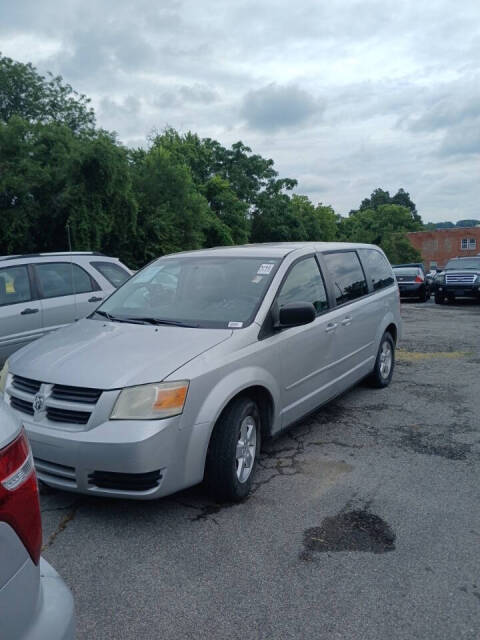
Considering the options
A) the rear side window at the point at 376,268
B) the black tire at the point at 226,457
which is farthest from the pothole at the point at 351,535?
the rear side window at the point at 376,268

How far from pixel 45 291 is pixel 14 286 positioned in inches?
14.5

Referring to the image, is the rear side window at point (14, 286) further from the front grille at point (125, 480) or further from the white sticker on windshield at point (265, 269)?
the front grille at point (125, 480)

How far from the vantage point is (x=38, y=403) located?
3461mm

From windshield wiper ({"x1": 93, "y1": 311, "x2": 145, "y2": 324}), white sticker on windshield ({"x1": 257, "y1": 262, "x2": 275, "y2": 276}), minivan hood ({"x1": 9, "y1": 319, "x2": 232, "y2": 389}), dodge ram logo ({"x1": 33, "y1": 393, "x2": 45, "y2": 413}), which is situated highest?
white sticker on windshield ({"x1": 257, "y1": 262, "x2": 275, "y2": 276})

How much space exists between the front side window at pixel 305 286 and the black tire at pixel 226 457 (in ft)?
3.49

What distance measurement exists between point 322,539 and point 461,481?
54.2 inches

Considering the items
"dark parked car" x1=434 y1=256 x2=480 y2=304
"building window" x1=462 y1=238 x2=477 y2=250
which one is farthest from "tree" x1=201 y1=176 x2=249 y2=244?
"building window" x1=462 y1=238 x2=477 y2=250

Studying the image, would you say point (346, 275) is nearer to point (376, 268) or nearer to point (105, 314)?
point (376, 268)

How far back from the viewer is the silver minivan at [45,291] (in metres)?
6.53

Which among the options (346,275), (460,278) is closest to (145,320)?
(346,275)

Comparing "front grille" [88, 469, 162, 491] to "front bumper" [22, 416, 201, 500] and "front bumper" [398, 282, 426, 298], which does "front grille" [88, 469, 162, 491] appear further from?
"front bumper" [398, 282, 426, 298]

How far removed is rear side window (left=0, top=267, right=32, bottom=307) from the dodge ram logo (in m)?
3.42

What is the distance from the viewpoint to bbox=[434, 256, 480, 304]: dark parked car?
1919 centimetres

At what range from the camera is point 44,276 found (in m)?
6.96
